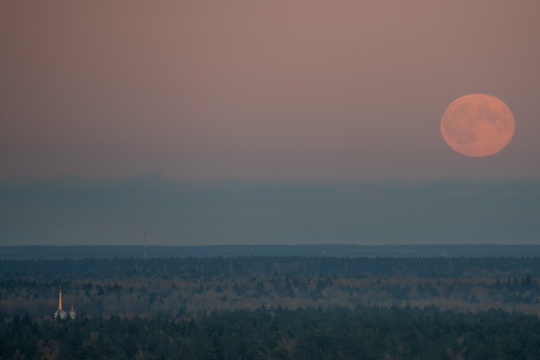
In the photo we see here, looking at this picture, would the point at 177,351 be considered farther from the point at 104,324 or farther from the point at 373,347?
the point at 104,324

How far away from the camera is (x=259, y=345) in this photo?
531 ft

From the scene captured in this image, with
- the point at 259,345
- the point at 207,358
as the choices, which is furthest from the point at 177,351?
the point at 259,345

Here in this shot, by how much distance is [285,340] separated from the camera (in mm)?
172625

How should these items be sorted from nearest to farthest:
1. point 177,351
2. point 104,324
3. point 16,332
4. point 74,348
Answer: point 177,351 < point 74,348 < point 16,332 < point 104,324

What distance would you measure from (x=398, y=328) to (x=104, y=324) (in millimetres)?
55723

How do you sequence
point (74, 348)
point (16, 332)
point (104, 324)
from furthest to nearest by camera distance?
point (104, 324), point (16, 332), point (74, 348)

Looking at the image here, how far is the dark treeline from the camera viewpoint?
6073 inches

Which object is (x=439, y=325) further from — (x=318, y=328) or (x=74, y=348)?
(x=74, y=348)

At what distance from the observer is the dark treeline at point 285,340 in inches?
6073

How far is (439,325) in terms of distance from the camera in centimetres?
18638

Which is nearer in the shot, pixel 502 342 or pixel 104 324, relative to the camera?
pixel 502 342

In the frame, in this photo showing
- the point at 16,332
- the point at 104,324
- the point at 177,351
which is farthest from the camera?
the point at 104,324

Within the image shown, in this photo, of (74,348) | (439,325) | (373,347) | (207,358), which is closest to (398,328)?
(439,325)

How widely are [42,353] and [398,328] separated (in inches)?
2344
